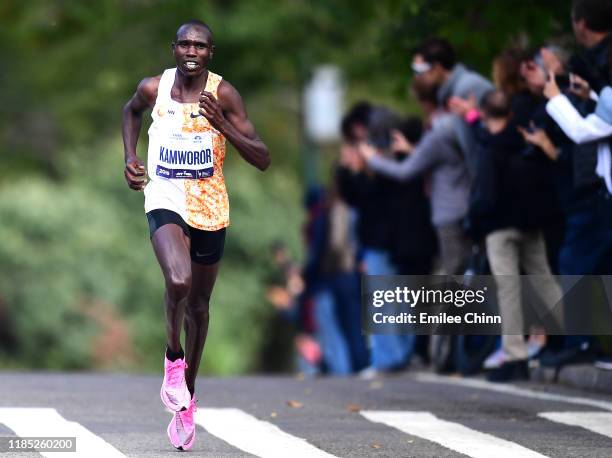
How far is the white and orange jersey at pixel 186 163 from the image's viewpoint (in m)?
10.2

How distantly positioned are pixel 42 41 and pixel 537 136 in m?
18.9

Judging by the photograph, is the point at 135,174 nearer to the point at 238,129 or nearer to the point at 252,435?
the point at 238,129

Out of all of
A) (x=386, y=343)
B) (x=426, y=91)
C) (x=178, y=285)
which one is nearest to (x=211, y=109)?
(x=178, y=285)

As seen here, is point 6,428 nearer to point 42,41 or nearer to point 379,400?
point 379,400

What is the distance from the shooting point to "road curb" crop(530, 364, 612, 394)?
1366 cm

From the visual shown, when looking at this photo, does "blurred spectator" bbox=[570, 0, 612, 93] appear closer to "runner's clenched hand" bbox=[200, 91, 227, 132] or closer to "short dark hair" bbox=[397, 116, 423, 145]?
"runner's clenched hand" bbox=[200, 91, 227, 132]

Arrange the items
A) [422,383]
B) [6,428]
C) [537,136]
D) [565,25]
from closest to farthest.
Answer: [6,428]
[537,136]
[422,383]
[565,25]

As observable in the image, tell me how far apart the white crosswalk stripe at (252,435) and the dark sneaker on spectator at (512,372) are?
288 centimetres

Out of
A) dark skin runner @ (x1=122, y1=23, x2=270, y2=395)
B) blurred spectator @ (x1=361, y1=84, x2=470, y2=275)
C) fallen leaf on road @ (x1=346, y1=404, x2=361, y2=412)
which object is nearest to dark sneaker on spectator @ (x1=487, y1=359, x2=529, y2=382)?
blurred spectator @ (x1=361, y1=84, x2=470, y2=275)

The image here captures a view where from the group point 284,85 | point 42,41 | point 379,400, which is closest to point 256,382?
point 379,400

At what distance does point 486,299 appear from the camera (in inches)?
504

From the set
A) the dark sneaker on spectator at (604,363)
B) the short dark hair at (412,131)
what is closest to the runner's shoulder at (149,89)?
the dark sneaker on spectator at (604,363)

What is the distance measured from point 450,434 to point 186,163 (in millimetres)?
1970

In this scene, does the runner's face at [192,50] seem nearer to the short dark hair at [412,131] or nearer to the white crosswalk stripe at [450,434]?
the white crosswalk stripe at [450,434]
